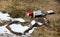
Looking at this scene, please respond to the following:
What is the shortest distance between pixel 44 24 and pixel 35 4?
210 millimetres

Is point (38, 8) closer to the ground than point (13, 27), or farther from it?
farther from it

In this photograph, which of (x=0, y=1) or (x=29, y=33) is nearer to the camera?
(x=29, y=33)

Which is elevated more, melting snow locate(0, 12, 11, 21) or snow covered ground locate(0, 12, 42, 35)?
melting snow locate(0, 12, 11, 21)

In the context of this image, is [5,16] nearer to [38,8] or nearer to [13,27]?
[13,27]

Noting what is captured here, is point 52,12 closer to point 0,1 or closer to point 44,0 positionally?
point 44,0

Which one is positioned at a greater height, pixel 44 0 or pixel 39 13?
pixel 44 0

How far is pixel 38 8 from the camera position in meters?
1.51

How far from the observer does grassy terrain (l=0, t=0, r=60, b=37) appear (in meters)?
1.38

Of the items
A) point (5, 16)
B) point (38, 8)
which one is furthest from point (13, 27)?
point (38, 8)

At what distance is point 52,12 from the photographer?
1.49 meters

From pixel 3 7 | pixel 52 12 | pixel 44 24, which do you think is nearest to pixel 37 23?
pixel 44 24

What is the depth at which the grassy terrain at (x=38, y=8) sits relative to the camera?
54.3 inches

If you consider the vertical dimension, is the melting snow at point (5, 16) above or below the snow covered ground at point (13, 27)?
above

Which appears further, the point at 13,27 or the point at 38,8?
the point at 38,8
